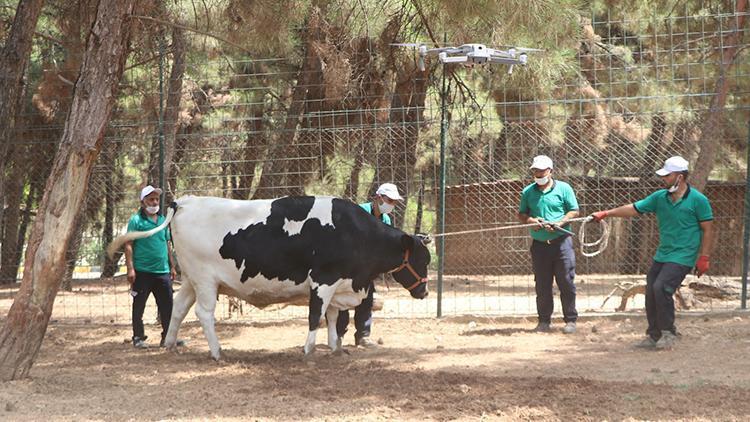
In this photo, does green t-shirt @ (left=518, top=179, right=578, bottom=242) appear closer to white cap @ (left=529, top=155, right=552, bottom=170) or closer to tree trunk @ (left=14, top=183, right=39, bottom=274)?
white cap @ (left=529, top=155, right=552, bottom=170)

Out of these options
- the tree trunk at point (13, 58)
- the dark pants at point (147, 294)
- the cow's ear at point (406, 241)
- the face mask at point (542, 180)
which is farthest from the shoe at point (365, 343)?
the tree trunk at point (13, 58)

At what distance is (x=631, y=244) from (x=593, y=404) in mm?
11752

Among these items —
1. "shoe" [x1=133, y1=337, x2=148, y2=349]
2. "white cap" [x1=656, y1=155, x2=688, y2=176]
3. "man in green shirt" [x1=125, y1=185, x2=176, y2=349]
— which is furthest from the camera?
"shoe" [x1=133, y1=337, x2=148, y2=349]

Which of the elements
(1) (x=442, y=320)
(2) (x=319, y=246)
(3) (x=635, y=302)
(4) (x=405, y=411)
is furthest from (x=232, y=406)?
(3) (x=635, y=302)

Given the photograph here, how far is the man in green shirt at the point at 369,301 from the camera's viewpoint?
9211 mm

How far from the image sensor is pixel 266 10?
1012 cm

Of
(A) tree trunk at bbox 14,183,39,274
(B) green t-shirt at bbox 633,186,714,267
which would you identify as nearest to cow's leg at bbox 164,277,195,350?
(B) green t-shirt at bbox 633,186,714,267

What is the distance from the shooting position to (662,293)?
347 inches

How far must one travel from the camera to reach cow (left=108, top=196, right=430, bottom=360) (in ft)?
28.7

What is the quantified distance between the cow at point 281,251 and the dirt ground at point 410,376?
54cm

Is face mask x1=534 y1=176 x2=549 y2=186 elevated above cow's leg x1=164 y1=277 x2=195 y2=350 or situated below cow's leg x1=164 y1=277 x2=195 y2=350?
above

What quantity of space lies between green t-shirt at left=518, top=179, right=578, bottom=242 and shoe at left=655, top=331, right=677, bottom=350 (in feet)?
5.10

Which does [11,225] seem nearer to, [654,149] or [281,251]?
[281,251]

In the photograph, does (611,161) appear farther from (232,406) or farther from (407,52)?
(232,406)
